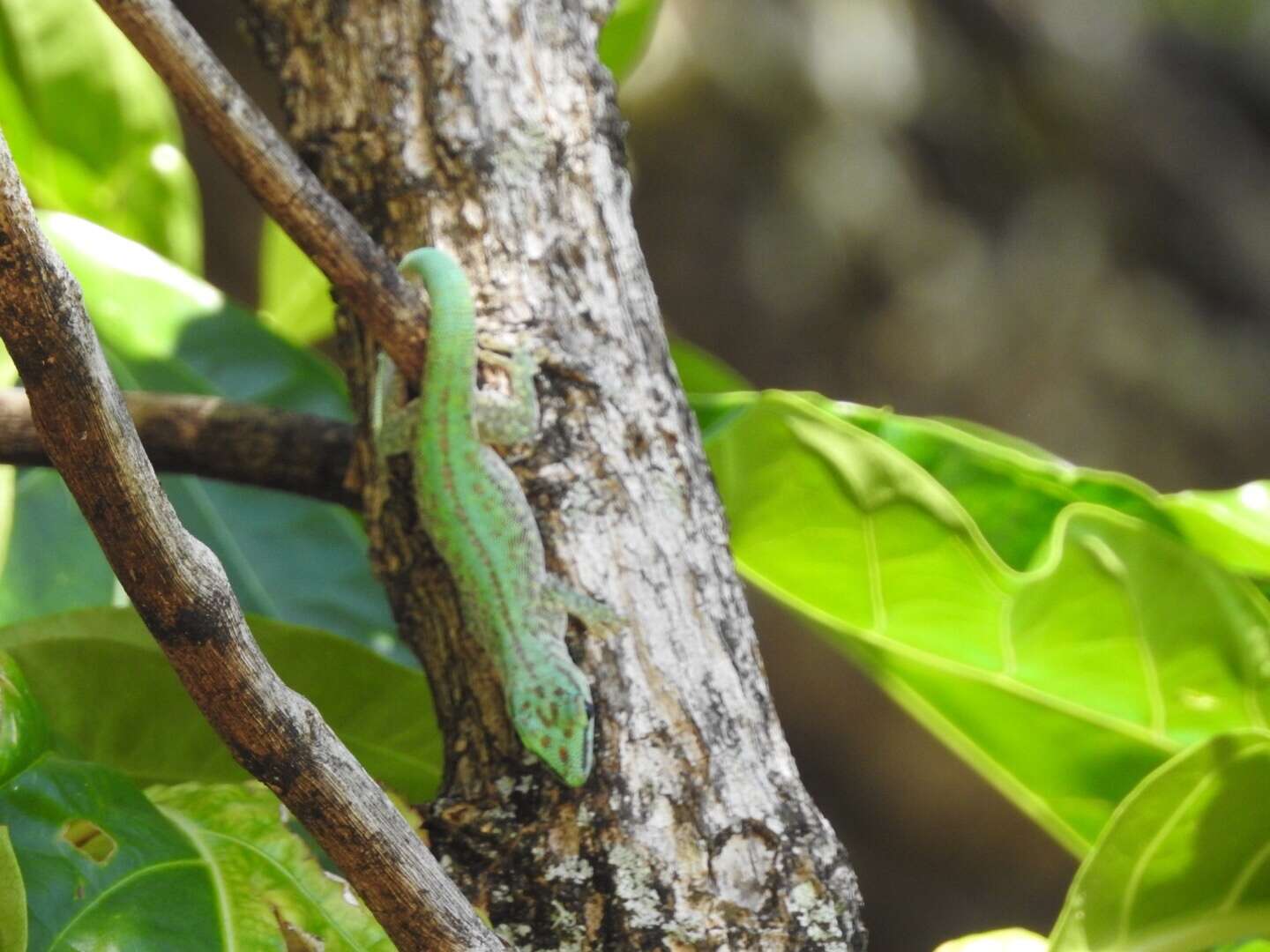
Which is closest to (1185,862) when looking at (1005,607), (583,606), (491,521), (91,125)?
(1005,607)

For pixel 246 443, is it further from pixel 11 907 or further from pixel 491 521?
pixel 11 907

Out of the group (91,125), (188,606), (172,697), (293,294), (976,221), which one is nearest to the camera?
(188,606)

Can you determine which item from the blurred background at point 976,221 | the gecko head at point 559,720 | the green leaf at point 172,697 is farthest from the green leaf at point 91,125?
the blurred background at point 976,221

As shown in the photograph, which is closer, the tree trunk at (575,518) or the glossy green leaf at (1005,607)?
the tree trunk at (575,518)

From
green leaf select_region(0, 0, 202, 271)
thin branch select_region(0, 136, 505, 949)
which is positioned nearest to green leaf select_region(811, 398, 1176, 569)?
thin branch select_region(0, 136, 505, 949)

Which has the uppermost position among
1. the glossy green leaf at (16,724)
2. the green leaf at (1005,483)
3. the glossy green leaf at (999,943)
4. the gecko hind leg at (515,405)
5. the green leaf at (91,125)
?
the green leaf at (91,125)

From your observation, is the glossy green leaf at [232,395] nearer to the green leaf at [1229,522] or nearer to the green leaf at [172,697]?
the green leaf at [172,697]

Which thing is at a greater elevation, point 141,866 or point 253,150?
point 253,150
